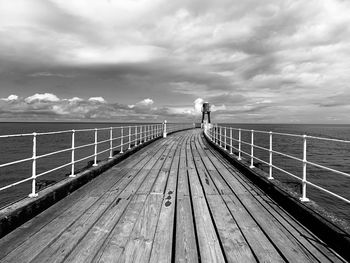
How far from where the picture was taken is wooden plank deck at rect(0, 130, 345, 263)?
279 cm

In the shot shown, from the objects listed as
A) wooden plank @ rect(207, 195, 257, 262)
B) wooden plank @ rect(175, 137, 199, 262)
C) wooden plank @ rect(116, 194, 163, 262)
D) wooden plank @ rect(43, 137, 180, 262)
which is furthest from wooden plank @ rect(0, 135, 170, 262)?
wooden plank @ rect(207, 195, 257, 262)

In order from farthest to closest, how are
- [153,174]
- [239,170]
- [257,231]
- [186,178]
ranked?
1. [239,170]
2. [153,174]
3. [186,178]
4. [257,231]

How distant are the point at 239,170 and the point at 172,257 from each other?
17.4ft

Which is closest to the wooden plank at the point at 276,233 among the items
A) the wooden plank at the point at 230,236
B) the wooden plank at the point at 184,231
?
the wooden plank at the point at 230,236

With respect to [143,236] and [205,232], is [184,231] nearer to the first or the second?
[205,232]

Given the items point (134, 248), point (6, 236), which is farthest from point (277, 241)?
point (6, 236)

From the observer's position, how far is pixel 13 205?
3.72 meters

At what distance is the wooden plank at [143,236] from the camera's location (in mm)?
2744

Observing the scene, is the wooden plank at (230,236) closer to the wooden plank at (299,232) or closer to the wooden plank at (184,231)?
the wooden plank at (184,231)

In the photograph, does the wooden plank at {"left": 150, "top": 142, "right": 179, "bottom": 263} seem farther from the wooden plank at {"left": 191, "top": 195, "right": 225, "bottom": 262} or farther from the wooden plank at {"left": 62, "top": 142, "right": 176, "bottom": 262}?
the wooden plank at {"left": 62, "top": 142, "right": 176, "bottom": 262}

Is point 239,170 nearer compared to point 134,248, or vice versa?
point 134,248

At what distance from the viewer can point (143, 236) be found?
3.21 m

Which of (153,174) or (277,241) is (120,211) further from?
(153,174)

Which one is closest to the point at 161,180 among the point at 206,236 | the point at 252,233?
the point at 206,236
